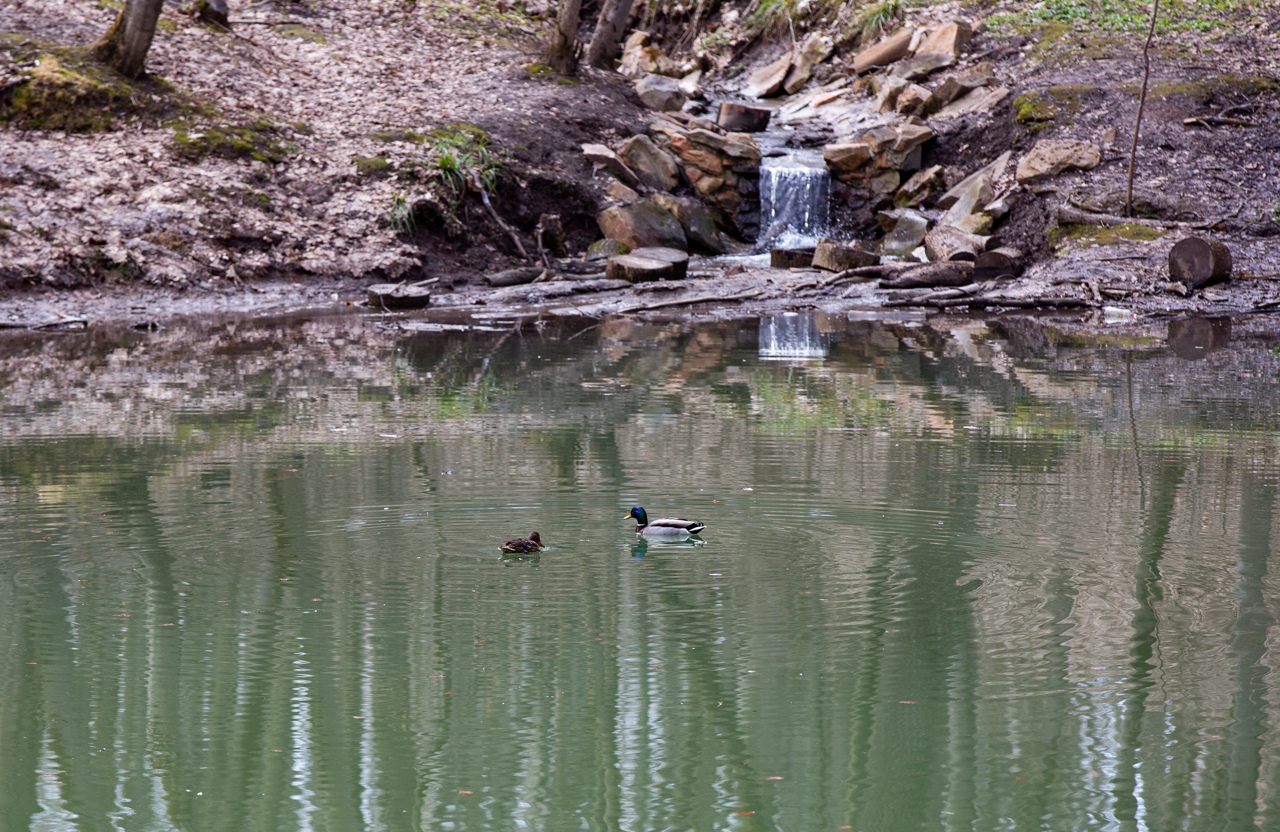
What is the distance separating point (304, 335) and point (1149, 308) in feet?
37.0

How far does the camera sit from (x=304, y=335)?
16.7m

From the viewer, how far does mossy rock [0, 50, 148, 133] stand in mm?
20531

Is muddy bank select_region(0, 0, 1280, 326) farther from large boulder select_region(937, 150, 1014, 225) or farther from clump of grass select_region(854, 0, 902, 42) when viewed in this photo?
clump of grass select_region(854, 0, 902, 42)

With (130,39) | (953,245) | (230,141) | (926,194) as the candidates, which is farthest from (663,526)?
(926,194)

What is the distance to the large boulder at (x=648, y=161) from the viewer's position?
24.7 metres

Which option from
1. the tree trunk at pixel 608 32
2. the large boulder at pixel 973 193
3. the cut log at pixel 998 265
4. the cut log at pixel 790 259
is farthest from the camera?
the tree trunk at pixel 608 32

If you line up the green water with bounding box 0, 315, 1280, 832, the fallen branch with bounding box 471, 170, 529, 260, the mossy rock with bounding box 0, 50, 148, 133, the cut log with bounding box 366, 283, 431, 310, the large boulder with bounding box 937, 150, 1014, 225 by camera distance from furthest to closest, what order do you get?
the large boulder with bounding box 937, 150, 1014, 225 < the fallen branch with bounding box 471, 170, 529, 260 < the mossy rock with bounding box 0, 50, 148, 133 < the cut log with bounding box 366, 283, 431, 310 < the green water with bounding box 0, 315, 1280, 832

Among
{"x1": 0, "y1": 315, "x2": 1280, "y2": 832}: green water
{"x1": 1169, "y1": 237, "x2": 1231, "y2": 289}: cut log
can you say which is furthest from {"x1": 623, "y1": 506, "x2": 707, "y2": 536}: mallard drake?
{"x1": 1169, "y1": 237, "x2": 1231, "y2": 289}: cut log

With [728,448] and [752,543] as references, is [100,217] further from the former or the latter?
[752,543]

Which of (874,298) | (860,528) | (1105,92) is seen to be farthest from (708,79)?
(860,528)

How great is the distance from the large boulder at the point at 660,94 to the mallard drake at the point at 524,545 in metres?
22.1

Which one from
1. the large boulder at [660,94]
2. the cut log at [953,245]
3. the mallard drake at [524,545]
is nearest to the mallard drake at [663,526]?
the mallard drake at [524,545]

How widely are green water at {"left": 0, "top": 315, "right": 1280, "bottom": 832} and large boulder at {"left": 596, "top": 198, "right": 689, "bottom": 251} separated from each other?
12079mm

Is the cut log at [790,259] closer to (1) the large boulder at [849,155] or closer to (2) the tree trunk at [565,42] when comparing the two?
(1) the large boulder at [849,155]
